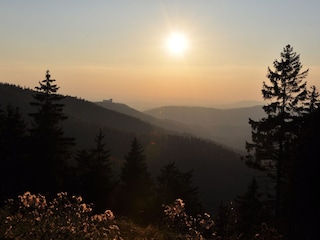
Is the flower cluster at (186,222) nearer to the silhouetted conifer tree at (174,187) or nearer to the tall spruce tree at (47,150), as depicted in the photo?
the tall spruce tree at (47,150)

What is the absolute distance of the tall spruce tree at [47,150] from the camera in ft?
86.9

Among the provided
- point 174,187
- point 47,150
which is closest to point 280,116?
point 47,150

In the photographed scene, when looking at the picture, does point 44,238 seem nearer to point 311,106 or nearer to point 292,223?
point 292,223

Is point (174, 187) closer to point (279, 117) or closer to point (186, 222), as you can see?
point (279, 117)

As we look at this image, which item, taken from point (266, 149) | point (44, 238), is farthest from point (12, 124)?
point (44, 238)

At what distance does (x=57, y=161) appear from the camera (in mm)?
27594

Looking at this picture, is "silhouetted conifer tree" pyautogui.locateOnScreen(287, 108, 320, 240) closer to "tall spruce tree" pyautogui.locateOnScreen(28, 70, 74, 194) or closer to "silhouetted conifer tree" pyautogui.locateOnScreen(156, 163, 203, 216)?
"tall spruce tree" pyautogui.locateOnScreen(28, 70, 74, 194)

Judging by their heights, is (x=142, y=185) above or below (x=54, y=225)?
below

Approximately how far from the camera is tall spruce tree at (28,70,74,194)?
26.5 metres

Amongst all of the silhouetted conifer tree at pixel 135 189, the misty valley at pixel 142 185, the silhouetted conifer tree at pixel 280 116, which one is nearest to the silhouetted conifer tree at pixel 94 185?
the misty valley at pixel 142 185

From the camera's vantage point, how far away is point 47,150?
27312 millimetres

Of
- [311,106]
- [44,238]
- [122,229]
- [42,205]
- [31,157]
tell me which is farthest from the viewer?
[31,157]

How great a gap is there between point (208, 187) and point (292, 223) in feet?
508

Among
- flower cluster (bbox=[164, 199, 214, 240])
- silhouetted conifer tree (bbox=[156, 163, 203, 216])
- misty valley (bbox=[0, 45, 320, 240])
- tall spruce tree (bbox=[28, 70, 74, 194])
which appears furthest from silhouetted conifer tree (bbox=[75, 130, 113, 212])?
silhouetted conifer tree (bbox=[156, 163, 203, 216])
